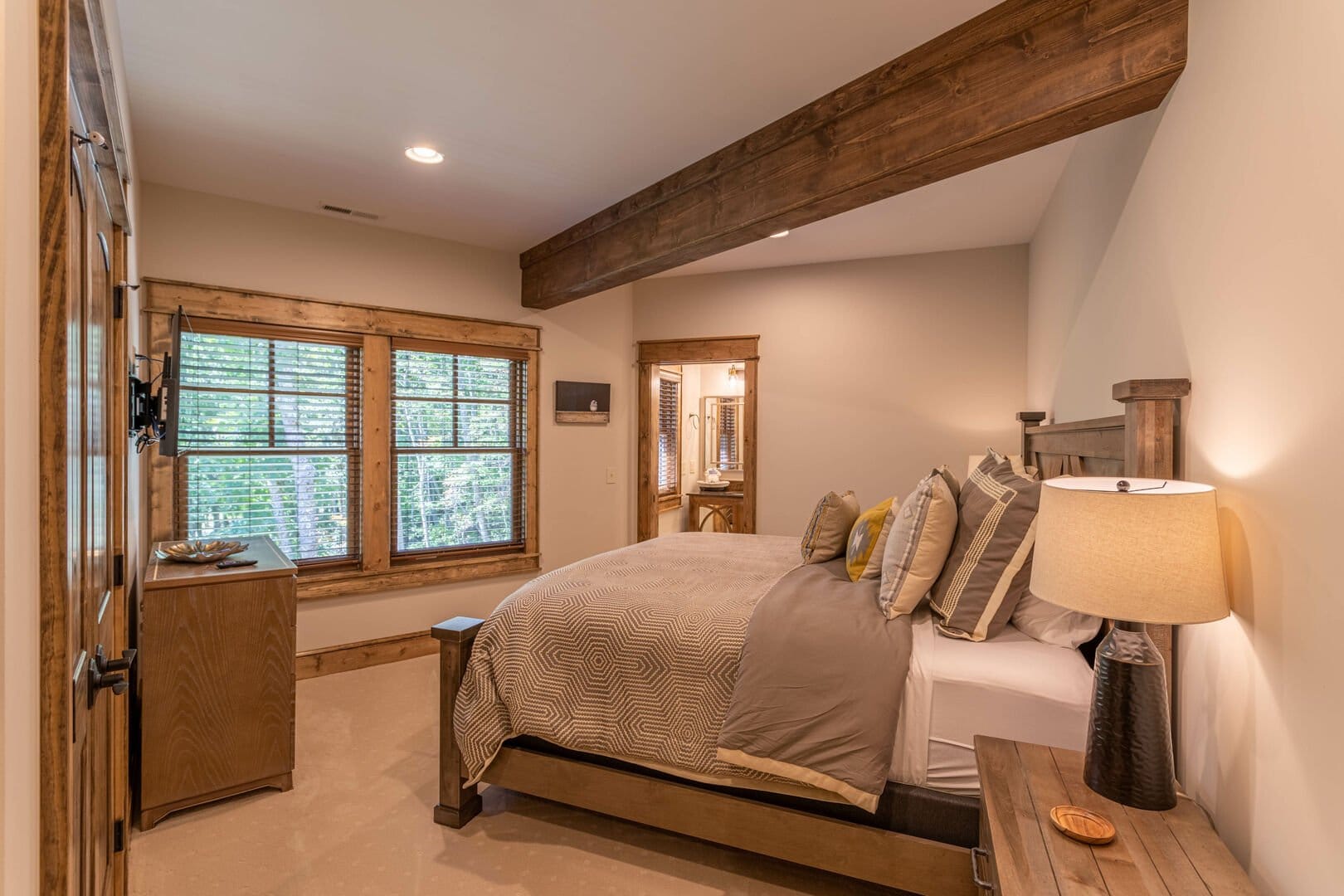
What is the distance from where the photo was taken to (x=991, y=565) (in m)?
2.09

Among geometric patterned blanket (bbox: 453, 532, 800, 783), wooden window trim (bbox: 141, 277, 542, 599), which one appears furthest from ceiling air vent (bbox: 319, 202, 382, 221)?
geometric patterned blanket (bbox: 453, 532, 800, 783)

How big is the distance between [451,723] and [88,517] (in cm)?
155

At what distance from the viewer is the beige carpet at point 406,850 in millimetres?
2225

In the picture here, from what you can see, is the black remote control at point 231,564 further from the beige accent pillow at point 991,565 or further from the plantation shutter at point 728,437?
A: the plantation shutter at point 728,437

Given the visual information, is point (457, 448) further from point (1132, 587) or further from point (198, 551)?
point (1132, 587)

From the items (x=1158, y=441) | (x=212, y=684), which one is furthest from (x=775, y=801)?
(x=212, y=684)

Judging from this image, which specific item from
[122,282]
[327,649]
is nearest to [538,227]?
[122,282]

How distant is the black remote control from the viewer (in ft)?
9.10

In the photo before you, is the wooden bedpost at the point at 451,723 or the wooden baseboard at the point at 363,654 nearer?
the wooden bedpost at the point at 451,723

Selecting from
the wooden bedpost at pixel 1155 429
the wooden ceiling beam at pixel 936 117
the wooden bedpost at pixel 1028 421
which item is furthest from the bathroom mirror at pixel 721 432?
the wooden bedpost at pixel 1155 429

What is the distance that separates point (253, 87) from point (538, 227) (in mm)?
1862

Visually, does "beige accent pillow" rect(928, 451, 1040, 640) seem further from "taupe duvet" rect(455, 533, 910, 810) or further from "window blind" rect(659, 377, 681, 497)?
"window blind" rect(659, 377, 681, 497)

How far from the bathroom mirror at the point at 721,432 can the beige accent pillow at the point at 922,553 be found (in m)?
6.12

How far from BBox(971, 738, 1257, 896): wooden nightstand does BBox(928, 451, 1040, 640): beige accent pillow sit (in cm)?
61
